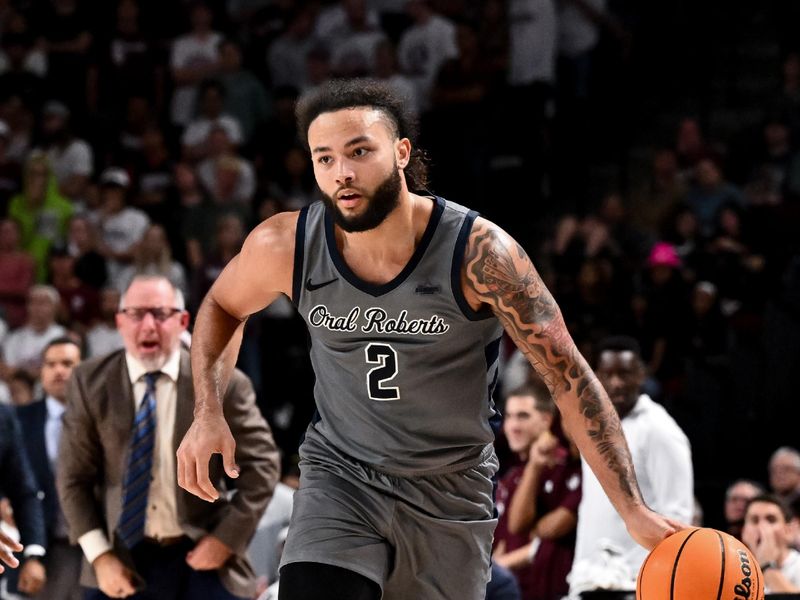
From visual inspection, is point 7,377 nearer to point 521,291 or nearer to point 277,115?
point 277,115

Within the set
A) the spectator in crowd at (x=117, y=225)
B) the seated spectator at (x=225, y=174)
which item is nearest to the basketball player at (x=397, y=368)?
the spectator in crowd at (x=117, y=225)

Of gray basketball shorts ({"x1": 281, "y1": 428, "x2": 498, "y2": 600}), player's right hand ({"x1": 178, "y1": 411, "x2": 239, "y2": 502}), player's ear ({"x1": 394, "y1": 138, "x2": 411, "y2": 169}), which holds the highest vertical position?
player's ear ({"x1": 394, "y1": 138, "x2": 411, "y2": 169})

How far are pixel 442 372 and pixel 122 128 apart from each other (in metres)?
9.44

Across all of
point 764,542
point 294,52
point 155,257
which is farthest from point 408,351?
point 294,52

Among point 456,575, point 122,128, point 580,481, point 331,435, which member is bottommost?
point 580,481

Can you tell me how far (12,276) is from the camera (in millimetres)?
11062

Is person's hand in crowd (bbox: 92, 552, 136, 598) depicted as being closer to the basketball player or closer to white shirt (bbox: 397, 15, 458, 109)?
the basketball player

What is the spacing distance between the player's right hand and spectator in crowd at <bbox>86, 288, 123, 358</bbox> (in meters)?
6.83

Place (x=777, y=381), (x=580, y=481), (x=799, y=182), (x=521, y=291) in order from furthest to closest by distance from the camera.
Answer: (x=799, y=182) → (x=777, y=381) → (x=580, y=481) → (x=521, y=291)

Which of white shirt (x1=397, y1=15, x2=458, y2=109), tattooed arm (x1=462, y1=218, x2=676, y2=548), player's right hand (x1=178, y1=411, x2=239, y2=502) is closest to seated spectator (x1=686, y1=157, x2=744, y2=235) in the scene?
white shirt (x1=397, y1=15, x2=458, y2=109)

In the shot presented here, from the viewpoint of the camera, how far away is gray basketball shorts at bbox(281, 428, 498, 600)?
148 inches

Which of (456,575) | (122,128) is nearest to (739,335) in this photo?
(122,128)

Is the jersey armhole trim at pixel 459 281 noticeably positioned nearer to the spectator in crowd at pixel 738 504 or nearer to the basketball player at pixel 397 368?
the basketball player at pixel 397 368

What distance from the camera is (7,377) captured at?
1009 centimetres
